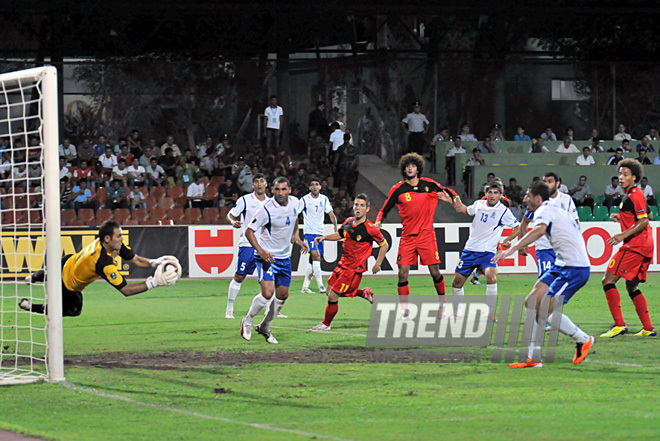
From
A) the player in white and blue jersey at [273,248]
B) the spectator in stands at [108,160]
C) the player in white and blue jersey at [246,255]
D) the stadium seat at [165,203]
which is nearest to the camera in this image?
the player in white and blue jersey at [273,248]

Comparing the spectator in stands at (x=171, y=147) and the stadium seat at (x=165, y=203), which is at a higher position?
the spectator in stands at (x=171, y=147)

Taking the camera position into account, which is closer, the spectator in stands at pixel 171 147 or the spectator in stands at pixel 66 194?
the spectator in stands at pixel 66 194

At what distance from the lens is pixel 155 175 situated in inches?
1081

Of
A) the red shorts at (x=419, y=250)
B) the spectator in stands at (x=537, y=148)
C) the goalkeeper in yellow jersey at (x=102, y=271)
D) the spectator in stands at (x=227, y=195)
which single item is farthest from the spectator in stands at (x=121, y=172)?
the goalkeeper in yellow jersey at (x=102, y=271)

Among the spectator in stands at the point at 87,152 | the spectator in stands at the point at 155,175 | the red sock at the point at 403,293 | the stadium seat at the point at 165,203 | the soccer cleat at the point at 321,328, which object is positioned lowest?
the soccer cleat at the point at 321,328

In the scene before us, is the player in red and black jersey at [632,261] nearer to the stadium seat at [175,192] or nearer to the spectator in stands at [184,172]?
the stadium seat at [175,192]

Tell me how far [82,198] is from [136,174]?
1849 millimetres

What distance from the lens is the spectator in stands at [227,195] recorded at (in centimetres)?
2692

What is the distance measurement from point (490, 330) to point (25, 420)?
24.1ft

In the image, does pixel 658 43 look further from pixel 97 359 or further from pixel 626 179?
pixel 97 359

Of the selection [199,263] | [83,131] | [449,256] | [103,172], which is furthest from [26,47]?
[449,256]

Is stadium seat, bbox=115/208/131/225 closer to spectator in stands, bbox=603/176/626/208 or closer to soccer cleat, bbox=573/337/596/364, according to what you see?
spectator in stands, bbox=603/176/626/208

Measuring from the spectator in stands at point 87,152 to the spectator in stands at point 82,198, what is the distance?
6.42 ft

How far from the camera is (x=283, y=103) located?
31.3m
